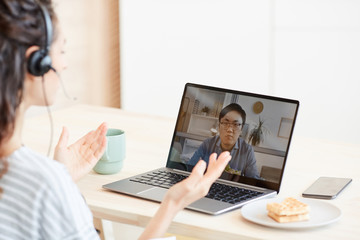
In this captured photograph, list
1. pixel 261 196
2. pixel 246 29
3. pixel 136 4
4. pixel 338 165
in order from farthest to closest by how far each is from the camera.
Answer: pixel 136 4 → pixel 246 29 → pixel 338 165 → pixel 261 196

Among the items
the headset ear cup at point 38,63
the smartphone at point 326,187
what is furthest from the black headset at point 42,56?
the smartphone at point 326,187

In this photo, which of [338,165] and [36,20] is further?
[338,165]

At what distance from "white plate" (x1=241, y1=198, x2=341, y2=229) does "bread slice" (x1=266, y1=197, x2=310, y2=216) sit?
0.06 feet

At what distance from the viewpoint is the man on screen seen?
137 cm

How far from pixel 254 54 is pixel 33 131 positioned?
65.0 inches

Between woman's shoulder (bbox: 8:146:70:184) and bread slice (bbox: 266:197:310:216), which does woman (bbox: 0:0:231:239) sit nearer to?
woman's shoulder (bbox: 8:146:70:184)

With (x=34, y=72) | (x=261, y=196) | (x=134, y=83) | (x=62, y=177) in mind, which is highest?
(x=34, y=72)

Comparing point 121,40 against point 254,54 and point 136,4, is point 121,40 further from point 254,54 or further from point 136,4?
point 254,54

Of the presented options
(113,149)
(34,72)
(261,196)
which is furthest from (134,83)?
(34,72)

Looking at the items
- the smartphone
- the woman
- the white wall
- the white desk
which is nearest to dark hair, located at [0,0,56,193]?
the woman

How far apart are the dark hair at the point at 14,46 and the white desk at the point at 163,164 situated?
1.21ft

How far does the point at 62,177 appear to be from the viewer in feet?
3.22

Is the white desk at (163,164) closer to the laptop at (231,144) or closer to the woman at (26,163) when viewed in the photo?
the laptop at (231,144)

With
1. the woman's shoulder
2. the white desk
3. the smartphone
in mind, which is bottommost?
the white desk
